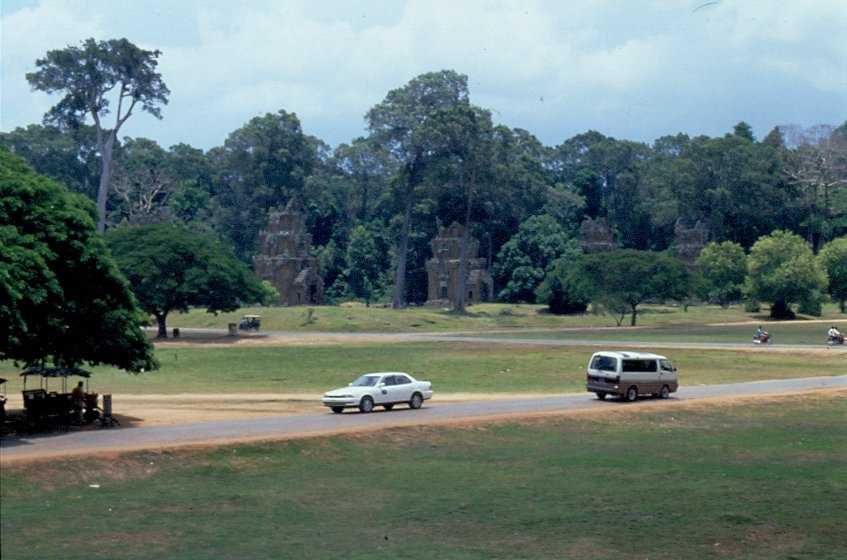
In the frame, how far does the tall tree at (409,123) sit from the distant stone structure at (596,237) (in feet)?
79.7

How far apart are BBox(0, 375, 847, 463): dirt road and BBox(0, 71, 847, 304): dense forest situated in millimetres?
76198

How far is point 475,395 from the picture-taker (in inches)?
1858

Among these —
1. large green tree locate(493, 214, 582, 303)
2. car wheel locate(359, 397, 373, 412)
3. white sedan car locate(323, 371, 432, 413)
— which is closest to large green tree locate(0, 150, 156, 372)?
white sedan car locate(323, 371, 432, 413)

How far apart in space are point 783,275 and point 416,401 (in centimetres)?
8135

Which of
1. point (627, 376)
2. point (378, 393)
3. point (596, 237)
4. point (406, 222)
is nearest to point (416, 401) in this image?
point (378, 393)

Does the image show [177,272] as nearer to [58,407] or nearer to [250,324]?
[250,324]

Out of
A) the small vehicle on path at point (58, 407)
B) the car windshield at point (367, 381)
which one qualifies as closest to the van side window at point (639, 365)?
the car windshield at point (367, 381)

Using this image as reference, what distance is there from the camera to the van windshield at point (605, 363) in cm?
4216

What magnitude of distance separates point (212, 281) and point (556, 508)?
221 ft

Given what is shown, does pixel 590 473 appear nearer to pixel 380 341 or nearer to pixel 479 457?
pixel 479 457

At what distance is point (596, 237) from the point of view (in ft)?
484

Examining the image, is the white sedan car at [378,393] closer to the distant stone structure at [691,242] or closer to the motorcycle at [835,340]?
the motorcycle at [835,340]

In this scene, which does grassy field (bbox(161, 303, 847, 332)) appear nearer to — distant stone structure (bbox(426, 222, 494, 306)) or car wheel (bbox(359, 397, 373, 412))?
distant stone structure (bbox(426, 222, 494, 306))

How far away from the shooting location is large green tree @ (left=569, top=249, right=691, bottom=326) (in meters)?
107
